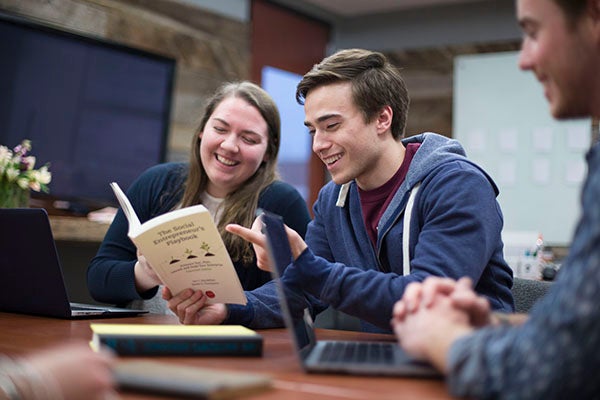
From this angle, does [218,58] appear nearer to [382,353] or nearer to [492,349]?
[382,353]

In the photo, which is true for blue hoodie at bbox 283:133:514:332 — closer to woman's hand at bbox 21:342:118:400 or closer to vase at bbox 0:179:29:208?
woman's hand at bbox 21:342:118:400

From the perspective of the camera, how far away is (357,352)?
1.11m

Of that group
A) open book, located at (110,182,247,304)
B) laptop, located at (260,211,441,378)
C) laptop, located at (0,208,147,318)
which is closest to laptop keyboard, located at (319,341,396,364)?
laptop, located at (260,211,441,378)

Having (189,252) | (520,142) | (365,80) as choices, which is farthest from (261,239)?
(520,142)

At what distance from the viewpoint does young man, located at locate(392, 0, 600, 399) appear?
714 mm

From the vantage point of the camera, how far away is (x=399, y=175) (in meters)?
1.90

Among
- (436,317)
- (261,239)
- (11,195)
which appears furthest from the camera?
(11,195)

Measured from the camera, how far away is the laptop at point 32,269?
1.60 m

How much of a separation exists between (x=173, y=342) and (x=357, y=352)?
0.27m

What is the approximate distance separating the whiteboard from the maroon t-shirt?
3.31 m

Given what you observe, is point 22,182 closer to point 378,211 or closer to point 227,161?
point 227,161

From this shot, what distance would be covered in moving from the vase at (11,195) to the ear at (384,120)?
1169mm

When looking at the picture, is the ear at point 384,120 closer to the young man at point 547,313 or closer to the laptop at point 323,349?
the laptop at point 323,349

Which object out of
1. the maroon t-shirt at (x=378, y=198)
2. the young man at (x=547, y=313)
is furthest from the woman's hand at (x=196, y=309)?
the young man at (x=547, y=313)
